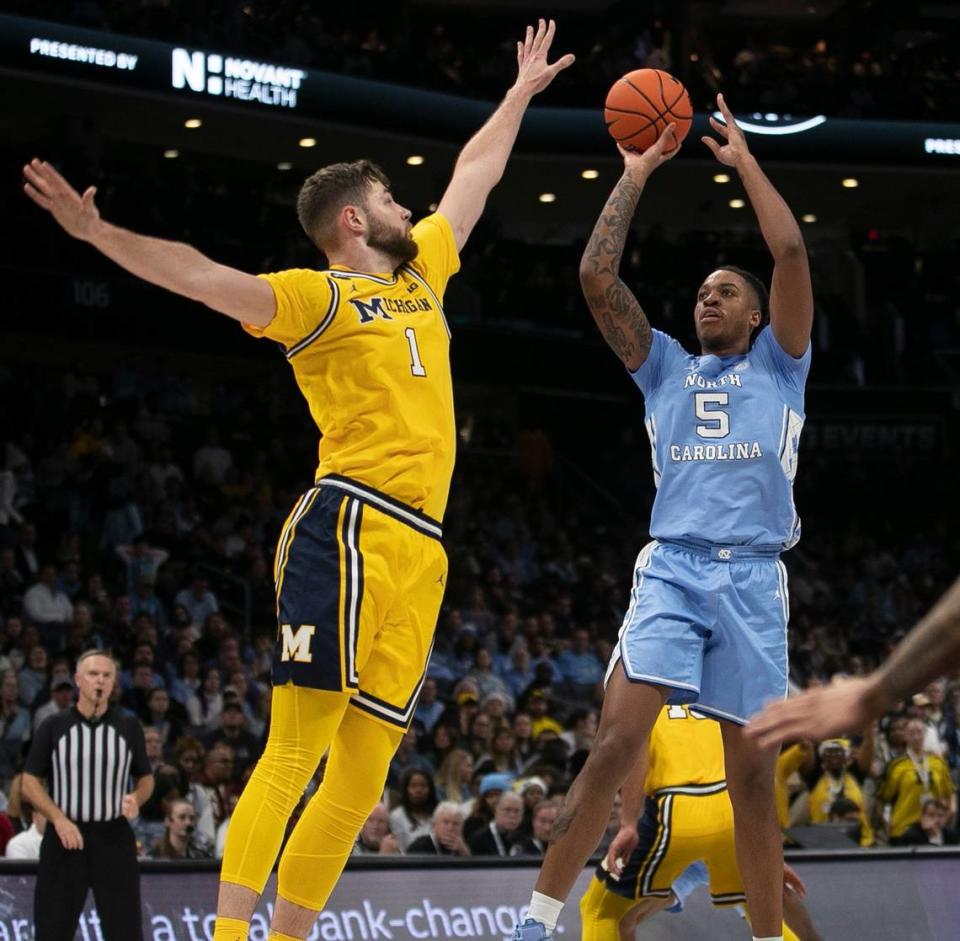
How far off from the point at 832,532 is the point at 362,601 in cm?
2142

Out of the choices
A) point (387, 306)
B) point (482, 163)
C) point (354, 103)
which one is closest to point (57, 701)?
point (482, 163)

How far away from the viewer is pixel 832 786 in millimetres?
12672

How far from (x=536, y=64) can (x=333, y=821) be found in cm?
315

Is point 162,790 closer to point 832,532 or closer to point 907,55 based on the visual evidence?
point 832,532

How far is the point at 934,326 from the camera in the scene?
1045 inches

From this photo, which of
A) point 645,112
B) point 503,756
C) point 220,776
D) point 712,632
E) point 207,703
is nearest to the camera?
point 712,632

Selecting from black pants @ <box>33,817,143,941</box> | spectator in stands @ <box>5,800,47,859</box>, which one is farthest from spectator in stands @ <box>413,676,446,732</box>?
black pants @ <box>33,817,143,941</box>

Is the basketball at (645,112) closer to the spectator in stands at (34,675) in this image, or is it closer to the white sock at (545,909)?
the white sock at (545,909)

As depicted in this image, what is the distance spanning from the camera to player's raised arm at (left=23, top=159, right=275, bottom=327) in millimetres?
4406

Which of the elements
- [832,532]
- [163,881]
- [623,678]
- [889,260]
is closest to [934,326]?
A: [889,260]

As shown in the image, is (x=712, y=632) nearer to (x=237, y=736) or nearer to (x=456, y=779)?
(x=456, y=779)

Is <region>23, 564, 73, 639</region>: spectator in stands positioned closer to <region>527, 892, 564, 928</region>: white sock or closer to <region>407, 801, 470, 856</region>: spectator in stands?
<region>407, 801, 470, 856</region>: spectator in stands

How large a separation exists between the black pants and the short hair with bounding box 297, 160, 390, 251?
426 centimetres

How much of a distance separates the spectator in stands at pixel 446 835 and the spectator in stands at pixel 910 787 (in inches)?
160
